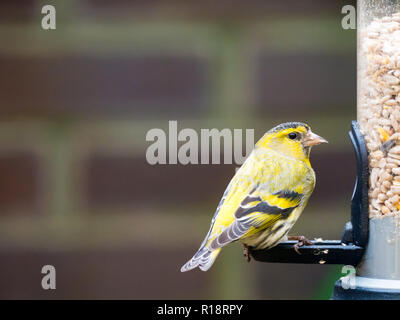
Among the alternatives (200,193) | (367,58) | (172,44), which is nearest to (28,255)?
(200,193)

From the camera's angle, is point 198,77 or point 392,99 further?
point 198,77

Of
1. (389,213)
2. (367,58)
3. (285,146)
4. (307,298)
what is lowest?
(307,298)

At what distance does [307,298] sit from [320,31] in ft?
1.66

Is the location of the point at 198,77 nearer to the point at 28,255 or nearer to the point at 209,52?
the point at 209,52

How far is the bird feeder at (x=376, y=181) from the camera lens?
1578 millimetres

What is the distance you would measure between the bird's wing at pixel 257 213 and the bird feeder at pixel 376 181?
0.16 ft

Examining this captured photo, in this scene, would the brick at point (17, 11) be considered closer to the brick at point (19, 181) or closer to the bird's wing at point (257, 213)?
the brick at point (19, 181)

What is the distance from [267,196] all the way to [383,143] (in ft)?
0.63

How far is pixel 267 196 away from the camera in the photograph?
5.17ft

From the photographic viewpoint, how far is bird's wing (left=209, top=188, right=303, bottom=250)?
153 cm

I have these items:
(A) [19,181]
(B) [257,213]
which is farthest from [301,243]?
(A) [19,181]

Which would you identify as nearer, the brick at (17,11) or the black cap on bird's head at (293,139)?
the black cap on bird's head at (293,139)

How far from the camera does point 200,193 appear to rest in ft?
6.69

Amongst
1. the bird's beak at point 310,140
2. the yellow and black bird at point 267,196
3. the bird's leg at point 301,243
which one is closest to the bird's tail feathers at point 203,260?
the yellow and black bird at point 267,196
